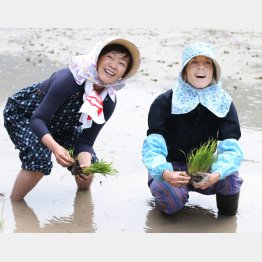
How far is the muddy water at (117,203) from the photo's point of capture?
371cm

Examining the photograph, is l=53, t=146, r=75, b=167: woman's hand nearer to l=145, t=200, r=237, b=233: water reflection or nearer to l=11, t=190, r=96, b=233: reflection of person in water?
l=11, t=190, r=96, b=233: reflection of person in water

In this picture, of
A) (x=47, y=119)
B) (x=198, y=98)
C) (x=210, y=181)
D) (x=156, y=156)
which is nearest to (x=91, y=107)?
(x=47, y=119)

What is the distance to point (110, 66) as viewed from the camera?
3.83 m

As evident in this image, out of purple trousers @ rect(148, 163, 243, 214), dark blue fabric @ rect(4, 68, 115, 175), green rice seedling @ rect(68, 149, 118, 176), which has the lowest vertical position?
purple trousers @ rect(148, 163, 243, 214)

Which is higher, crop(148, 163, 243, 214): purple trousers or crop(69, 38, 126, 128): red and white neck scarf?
crop(69, 38, 126, 128): red and white neck scarf

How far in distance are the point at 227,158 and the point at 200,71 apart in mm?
578

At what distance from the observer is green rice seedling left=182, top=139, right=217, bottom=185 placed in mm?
3536

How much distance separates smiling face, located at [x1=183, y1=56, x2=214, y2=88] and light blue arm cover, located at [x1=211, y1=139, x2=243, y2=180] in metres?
0.41

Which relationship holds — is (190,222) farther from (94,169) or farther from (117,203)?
(94,169)

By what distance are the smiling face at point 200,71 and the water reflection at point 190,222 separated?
2.89 ft

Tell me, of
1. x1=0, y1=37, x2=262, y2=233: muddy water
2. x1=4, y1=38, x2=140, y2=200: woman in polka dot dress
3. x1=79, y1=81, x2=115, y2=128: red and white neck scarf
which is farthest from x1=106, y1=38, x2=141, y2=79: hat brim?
x1=0, y1=37, x2=262, y2=233: muddy water

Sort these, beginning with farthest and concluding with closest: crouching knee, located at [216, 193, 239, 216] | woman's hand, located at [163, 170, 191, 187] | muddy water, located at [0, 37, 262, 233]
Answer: crouching knee, located at [216, 193, 239, 216]
muddy water, located at [0, 37, 262, 233]
woman's hand, located at [163, 170, 191, 187]

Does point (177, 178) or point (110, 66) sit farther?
point (110, 66)

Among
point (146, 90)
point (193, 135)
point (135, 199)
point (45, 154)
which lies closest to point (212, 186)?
point (193, 135)
